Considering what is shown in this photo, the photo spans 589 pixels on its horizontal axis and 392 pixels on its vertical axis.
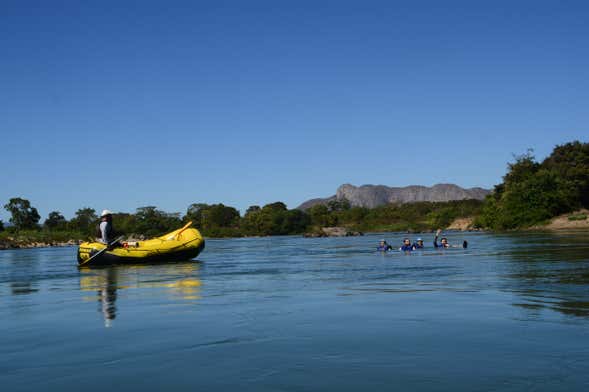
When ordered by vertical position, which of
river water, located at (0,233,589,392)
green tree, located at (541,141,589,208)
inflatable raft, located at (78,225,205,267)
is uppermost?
Answer: green tree, located at (541,141,589,208)

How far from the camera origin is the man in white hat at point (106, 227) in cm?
3177

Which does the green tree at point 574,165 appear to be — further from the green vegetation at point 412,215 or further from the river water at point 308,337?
the river water at point 308,337

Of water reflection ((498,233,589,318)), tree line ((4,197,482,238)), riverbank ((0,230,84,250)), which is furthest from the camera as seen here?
tree line ((4,197,482,238))

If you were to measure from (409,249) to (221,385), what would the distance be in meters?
33.5

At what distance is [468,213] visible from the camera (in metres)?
141

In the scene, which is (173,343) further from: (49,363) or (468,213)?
(468,213)

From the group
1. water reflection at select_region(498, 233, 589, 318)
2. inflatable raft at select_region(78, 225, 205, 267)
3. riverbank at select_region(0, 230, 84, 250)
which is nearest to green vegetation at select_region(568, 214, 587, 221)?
water reflection at select_region(498, 233, 589, 318)

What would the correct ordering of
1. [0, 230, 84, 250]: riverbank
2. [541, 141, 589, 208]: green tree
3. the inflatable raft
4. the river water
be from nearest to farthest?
the river water
the inflatable raft
[541, 141, 589, 208]: green tree
[0, 230, 84, 250]: riverbank

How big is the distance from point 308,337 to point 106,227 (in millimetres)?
24381

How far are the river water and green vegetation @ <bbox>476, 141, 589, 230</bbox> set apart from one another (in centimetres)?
8012

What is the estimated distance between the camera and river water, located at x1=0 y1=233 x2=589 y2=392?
716 centimetres

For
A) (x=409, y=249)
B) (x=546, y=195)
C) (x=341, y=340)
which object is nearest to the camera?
(x=341, y=340)

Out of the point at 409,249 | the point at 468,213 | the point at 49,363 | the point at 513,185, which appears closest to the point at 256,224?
the point at 468,213

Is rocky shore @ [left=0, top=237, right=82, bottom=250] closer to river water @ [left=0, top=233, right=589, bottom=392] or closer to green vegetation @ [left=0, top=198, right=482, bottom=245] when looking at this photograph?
green vegetation @ [left=0, top=198, right=482, bottom=245]
